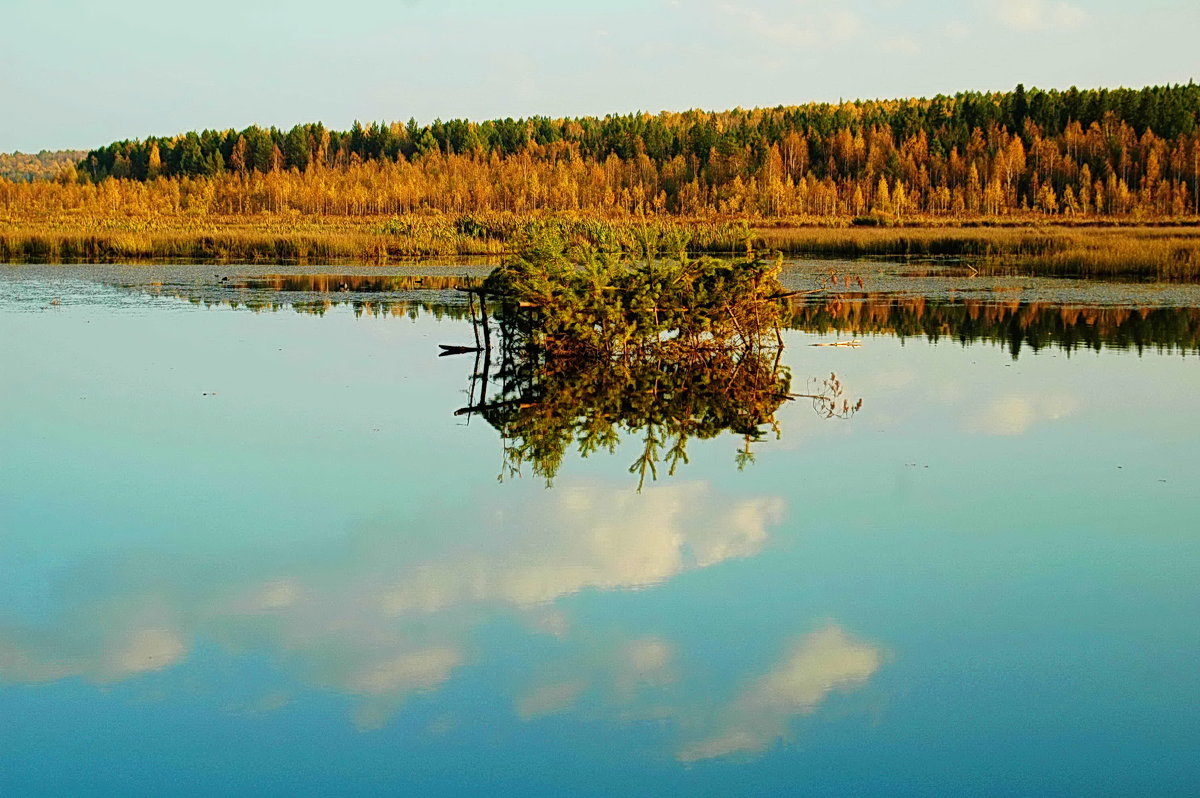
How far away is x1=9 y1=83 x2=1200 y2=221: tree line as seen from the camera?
308 feet

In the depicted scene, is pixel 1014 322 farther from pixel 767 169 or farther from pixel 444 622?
pixel 767 169

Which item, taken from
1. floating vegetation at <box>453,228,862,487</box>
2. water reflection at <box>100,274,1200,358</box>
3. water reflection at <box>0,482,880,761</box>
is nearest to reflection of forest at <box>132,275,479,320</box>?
water reflection at <box>100,274,1200,358</box>

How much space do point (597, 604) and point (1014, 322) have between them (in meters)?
17.4

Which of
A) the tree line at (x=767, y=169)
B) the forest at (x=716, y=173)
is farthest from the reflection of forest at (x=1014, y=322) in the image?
the tree line at (x=767, y=169)

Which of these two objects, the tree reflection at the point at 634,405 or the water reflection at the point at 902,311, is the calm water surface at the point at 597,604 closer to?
the tree reflection at the point at 634,405

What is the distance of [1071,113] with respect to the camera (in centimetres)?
10906

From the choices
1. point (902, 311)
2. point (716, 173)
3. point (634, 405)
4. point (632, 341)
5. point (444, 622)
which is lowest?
point (444, 622)

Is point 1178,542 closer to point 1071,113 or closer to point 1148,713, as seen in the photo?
point 1148,713

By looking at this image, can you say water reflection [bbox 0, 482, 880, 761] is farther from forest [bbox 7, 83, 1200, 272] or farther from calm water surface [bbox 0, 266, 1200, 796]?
forest [bbox 7, 83, 1200, 272]

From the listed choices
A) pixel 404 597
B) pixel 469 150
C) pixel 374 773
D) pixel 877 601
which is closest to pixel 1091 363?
pixel 877 601

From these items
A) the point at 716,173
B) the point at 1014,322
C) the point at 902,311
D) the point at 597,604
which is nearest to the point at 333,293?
the point at 902,311

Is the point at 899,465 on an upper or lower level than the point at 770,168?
lower

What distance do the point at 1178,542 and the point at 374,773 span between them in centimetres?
541

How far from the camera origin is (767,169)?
108 m
